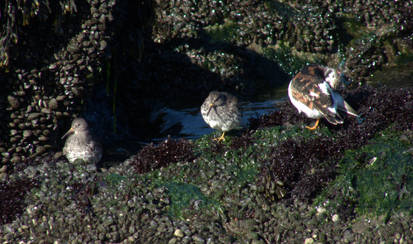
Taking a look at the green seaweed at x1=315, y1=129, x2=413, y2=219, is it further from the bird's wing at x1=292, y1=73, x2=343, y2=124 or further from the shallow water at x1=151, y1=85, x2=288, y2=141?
the shallow water at x1=151, y1=85, x2=288, y2=141

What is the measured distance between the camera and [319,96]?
323 inches

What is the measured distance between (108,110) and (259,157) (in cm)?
387

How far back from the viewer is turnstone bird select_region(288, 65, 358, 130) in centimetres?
809

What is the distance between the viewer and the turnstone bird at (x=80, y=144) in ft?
27.1

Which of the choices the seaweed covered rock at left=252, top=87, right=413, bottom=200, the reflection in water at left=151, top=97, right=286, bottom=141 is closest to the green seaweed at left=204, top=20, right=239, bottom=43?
the reflection in water at left=151, top=97, right=286, bottom=141

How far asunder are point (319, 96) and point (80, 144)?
4.16 meters

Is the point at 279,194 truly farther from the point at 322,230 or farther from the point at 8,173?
the point at 8,173

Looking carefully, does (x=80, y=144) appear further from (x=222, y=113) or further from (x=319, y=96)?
(x=319, y=96)

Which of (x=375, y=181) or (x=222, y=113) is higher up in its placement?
(x=222, y=113)

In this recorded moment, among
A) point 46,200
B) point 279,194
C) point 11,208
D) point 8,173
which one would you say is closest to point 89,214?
point 46,200

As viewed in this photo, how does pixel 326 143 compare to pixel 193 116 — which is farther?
pixel 193 116

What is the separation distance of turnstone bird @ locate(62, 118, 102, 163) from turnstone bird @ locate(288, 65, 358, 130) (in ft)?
12.0

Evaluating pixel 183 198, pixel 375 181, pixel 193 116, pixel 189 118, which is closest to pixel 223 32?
pixel 193 116

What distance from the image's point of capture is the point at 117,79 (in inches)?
413
